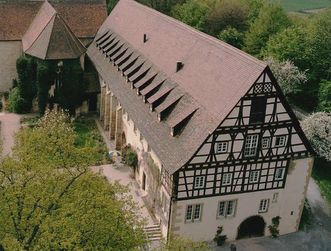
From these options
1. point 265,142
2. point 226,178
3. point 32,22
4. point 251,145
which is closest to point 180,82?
point 251,145

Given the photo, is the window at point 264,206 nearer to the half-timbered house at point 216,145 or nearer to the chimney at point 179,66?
the half-timbered house at point 216,145

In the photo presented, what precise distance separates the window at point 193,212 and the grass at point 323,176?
17414 millimetres

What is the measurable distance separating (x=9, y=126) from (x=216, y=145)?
1328 inches

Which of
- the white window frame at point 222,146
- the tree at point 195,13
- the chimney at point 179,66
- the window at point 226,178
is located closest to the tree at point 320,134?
the chimney at point 179,66

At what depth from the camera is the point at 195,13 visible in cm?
9794

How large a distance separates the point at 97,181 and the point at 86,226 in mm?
4241

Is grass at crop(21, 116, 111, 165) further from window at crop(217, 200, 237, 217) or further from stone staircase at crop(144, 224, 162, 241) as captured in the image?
window at crop(217, 200, 237, 217)

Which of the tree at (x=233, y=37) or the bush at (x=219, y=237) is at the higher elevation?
the tree at (x=233, y=37)

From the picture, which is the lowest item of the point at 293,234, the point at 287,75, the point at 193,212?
the point at 293,234

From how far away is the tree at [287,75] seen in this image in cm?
6906

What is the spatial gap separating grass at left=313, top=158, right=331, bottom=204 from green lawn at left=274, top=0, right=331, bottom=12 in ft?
297

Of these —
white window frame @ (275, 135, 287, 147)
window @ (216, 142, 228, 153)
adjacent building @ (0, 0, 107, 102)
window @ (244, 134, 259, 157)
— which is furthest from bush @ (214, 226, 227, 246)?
adjacent building @ (0, 0, 107, 102)

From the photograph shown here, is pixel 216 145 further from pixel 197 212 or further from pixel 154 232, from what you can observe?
pixel 154 232

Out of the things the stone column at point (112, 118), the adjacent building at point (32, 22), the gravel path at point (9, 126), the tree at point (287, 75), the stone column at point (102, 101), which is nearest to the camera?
the gravel path at point (9, 126)
